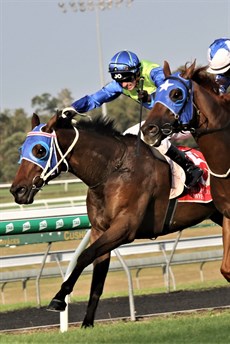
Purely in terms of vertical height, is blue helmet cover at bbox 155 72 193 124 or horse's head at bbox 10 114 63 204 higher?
blue helmet cover at bbox 155 72 193 124

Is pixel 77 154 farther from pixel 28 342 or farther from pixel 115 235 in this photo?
pixel 28 342

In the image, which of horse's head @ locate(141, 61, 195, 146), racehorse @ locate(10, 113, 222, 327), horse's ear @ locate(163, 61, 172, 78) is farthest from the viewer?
racehorse @ locate(10, 113, 222, 327)

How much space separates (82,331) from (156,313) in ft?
6.28

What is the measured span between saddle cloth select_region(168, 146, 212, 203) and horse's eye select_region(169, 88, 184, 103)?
5.36ft

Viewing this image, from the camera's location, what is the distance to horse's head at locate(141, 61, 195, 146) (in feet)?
22.6

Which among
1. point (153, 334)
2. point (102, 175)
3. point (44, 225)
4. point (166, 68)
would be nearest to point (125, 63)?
point (102, 175)

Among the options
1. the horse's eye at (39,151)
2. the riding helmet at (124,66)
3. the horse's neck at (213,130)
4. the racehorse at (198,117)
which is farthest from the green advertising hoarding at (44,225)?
the horse's neck at (213,130)

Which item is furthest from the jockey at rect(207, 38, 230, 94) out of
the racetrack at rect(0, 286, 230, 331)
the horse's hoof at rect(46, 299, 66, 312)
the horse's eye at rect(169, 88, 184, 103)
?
the racetrack at rect(0, 286, 230, 331)

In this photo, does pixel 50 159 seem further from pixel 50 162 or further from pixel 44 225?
pixel 44 225

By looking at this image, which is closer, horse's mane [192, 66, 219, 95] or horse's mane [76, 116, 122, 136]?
horse's mane [192, 66, 219, 95]

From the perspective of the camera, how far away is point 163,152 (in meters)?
8.59

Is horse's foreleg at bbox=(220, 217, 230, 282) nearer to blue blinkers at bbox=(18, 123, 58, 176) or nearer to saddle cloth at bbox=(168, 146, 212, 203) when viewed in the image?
saddle cloth at bbox=(168, 146, 212, 203)

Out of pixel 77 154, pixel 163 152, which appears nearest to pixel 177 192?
pixel 163 152

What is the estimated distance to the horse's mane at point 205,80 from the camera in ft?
24.0
